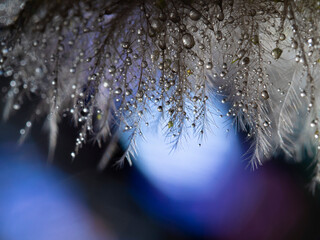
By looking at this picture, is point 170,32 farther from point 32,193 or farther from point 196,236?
point 196,236

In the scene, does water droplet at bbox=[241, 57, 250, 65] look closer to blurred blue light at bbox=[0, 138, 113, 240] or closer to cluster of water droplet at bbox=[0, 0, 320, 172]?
cluster of water droplet at bbox=[0, 0, 320, 172]

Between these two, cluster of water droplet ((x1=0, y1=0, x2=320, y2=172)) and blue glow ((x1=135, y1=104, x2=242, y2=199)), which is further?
blue glow ((x1=135, y1=104, x2=242, y2=199))

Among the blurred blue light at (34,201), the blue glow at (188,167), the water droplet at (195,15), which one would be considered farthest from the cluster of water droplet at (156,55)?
the blurred blue light at (34,201)

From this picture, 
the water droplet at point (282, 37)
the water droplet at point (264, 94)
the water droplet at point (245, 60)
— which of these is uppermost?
the water droplet at point (282, 37)

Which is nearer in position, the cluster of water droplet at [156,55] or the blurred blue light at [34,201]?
the cluster of water droplet at [156,55]

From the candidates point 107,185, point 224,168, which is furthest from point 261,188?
point 107,185

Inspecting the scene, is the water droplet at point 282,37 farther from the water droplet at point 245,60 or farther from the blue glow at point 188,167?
the blue glow at point 188,167

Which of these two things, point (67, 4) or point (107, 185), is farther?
Answer: point (107, 185)

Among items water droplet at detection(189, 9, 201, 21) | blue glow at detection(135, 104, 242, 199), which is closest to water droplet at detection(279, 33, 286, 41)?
water droplet at detection(189, 9, 201, 21)

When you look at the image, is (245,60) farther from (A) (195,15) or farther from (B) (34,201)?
(B) (34,201)
